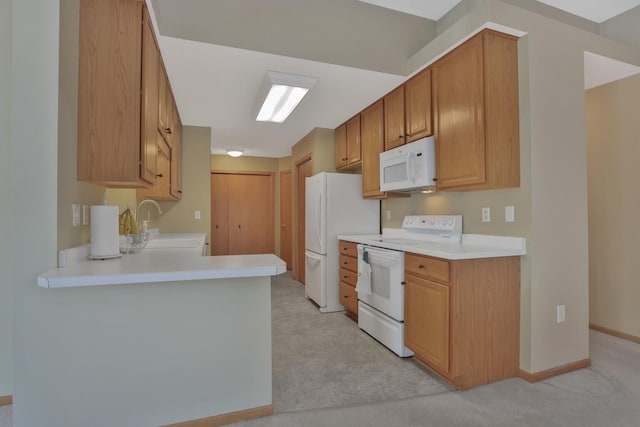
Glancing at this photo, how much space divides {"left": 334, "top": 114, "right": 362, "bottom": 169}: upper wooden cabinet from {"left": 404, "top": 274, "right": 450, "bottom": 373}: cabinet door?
192 centimetres

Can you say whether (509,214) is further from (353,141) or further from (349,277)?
(353,141)

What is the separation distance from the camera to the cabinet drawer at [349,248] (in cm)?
339

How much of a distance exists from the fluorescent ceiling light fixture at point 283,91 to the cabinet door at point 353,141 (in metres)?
0.95

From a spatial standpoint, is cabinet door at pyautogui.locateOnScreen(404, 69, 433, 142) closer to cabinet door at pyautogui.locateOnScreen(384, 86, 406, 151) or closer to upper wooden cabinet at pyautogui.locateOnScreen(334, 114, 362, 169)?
cabinet door at pyautogui.locateOnScreen(384, 86, 406, 151)

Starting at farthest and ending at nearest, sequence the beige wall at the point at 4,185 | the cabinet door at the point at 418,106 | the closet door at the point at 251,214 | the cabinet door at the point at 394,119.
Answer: the closet door at the point at 251,214
the cabinet door at the point at 394,119
the cabinet door at the point at 418,106
the beige wall at the point at 4,185

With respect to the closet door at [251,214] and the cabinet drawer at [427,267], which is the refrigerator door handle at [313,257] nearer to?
the cabinet drawer at [427,267]

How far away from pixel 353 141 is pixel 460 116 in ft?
5.77

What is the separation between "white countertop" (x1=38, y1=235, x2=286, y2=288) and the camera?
132 centimetres

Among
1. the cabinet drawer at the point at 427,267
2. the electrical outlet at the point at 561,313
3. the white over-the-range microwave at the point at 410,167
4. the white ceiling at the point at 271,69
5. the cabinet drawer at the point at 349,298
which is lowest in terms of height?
the cabinet drawer at the point at 349,298

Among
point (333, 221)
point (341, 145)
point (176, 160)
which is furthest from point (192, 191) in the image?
point (341, 145)

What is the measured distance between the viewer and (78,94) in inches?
66.8

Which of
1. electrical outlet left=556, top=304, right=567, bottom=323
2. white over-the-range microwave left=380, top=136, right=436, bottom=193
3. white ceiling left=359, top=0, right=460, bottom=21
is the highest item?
white ceiling left=359, top=0, right=460, bottom=21

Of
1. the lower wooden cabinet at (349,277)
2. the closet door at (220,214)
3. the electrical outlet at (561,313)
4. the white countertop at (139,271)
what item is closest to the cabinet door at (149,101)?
the white countertop at (139,271)

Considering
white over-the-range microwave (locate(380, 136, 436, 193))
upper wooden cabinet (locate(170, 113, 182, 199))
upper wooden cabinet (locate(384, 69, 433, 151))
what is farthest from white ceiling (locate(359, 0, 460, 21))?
upper wooden cabinet (locate(170, 113, 182, 199))
